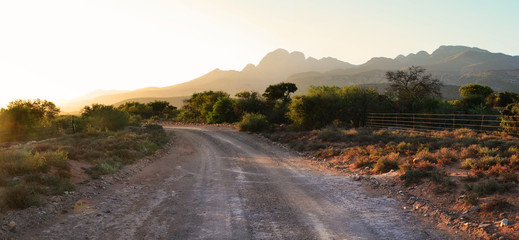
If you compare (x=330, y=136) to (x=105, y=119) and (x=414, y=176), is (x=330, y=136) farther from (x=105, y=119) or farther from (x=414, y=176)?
(x=105, y=119)

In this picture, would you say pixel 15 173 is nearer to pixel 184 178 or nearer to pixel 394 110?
pixel 184 178

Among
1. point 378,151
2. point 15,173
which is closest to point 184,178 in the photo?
point 15,173

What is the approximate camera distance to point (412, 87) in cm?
3350

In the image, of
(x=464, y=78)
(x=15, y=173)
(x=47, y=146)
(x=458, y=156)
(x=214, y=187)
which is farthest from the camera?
(x=464, y=78)

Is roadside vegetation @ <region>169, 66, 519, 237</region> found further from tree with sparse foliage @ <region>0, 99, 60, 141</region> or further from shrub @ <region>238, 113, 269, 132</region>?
tree with sparse foliage @ <region>0, 99, 60, 141</region>

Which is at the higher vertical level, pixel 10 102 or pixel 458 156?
pixel 10 102

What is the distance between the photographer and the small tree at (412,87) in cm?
3117

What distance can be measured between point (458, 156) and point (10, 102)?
103ft

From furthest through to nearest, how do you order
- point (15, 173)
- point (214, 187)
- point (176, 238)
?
point (214, 187) → point (15, 173) → point (176, 238)

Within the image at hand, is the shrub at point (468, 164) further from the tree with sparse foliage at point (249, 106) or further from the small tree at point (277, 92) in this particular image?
the small tree at point (277, 92)

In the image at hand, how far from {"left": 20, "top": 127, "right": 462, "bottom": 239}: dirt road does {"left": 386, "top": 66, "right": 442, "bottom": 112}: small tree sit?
78.3 ft

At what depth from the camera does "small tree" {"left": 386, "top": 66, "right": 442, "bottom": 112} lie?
31.2 metres

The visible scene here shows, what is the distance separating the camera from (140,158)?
14.0 metres

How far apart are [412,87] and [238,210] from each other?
3285cm
